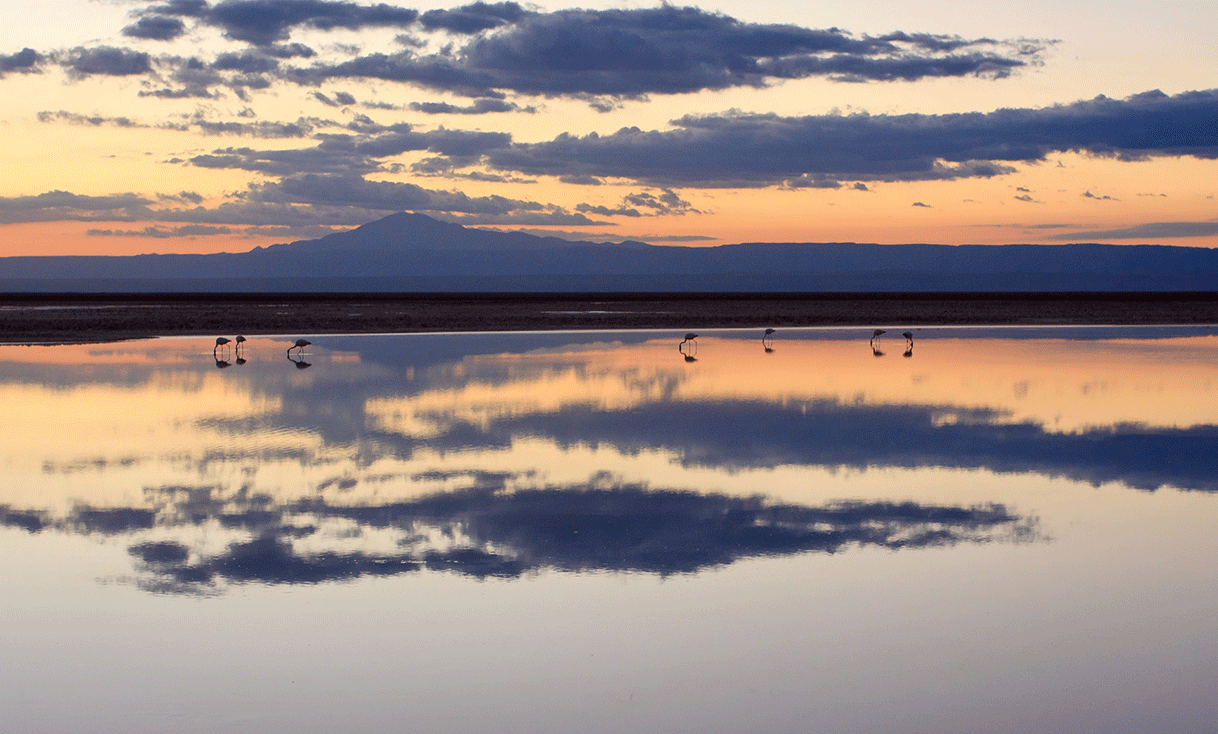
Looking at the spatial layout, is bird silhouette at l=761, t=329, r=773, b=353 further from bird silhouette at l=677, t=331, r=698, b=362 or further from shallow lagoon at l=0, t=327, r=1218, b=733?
shallow lagoon at l=0, t=327, r=1218, b=733

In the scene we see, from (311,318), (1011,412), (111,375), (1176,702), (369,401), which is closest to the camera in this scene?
(1176,702)

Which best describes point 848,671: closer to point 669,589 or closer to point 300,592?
point 669,589

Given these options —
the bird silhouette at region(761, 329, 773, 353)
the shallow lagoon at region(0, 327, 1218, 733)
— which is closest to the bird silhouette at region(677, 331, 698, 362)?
the bird silhouette at region(761, 329, 773, 353)

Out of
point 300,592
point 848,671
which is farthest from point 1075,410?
point 300,592

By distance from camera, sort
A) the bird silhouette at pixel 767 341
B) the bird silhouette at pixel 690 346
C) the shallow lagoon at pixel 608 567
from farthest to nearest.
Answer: the bird silhouette at pixel 767 341 → the bird silhouette at pixel 690 346 → the shallow lagoon at pixel 608 567

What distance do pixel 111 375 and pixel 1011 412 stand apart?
2078 cm

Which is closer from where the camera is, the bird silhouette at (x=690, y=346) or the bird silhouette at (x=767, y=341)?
the bird silhouette at (x=690, y=346)

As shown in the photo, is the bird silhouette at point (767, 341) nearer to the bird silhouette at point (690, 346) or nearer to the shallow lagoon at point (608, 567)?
the bird silhouette at point (690, 346)

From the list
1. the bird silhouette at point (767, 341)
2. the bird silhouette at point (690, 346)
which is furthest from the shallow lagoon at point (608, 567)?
the bird silhouette at point (767, 341)

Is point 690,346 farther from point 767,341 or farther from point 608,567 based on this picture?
point 608,567

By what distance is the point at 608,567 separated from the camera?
8891 millimetres

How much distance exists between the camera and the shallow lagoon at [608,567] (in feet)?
20.8

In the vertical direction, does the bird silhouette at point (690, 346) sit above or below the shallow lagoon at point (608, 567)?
above

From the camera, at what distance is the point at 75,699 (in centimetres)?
636
